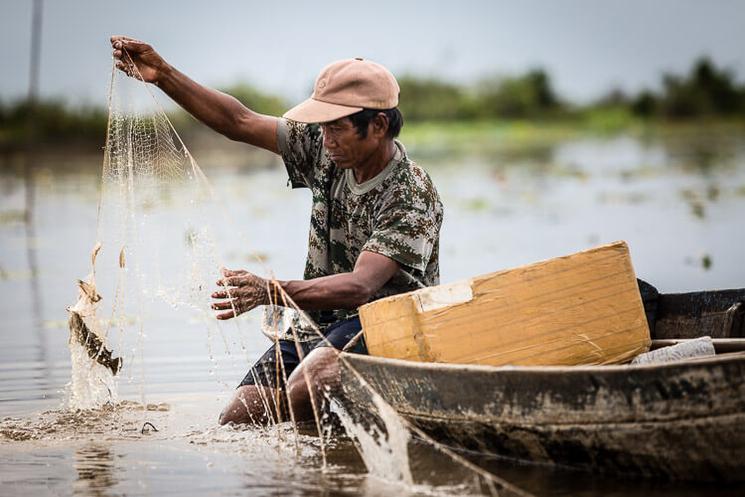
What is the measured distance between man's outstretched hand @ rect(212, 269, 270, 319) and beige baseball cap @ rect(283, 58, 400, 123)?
0.65 metres

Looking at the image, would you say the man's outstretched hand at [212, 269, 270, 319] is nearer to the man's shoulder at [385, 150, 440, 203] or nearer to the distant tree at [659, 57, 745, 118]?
the man's shoulder at [385, 150, 440, 203]

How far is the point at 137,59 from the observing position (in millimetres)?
5109

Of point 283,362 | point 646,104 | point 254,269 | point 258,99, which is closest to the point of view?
point 283,362

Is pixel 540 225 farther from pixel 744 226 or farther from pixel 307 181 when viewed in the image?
pixel 307 181

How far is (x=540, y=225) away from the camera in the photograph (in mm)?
13945

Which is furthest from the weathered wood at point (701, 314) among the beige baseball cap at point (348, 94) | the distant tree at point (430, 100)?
the distant tree at point (430, 100)

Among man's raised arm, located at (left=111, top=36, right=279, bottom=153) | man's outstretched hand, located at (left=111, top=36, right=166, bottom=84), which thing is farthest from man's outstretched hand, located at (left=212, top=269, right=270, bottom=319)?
man's outstretched hand, located at (left=111, top=36, right=166, bottom=84)

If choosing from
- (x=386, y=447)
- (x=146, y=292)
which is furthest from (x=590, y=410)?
(x=146, y=292)

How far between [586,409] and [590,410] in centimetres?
1

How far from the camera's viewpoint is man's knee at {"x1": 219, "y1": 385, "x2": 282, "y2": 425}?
5230 millimetres

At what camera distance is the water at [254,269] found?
457 centimetres

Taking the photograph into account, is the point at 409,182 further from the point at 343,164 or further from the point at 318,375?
the point at 318,375

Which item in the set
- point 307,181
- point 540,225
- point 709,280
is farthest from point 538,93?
point 307,181

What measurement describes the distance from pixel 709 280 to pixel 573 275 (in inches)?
201
